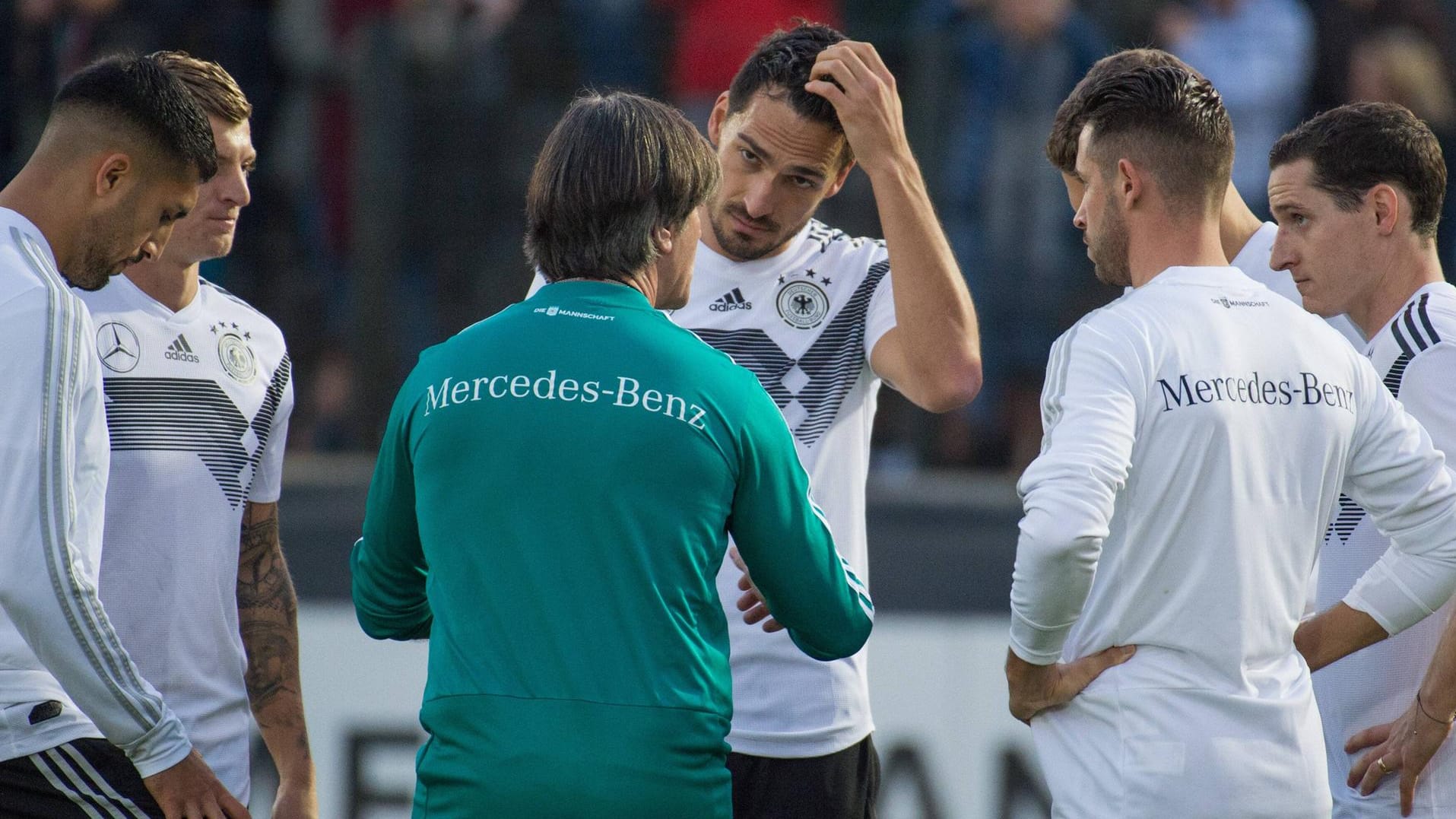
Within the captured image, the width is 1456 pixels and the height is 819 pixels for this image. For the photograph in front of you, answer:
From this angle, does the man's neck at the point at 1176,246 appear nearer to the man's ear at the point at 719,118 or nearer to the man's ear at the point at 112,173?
the man's ear at the point at 719,118

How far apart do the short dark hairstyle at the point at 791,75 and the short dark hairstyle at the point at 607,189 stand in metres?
0.92

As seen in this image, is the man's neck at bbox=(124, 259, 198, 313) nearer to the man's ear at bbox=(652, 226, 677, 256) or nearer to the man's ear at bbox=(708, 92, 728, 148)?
the man's ear at bbox=(708, 92, 728, 148)

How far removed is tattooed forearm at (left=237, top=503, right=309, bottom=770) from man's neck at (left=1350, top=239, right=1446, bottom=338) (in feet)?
8.14

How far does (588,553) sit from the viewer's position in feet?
7.82

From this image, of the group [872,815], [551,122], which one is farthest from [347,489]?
[872,815]

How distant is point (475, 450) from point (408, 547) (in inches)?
11.3

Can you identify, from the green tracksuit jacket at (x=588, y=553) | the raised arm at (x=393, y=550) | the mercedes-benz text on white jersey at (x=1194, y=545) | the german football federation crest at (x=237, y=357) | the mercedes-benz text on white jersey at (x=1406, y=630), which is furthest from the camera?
the german football federation crest at (x=237, y=357)

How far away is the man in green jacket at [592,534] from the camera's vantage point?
7.79 ft

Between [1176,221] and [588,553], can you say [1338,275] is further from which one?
[588,553]

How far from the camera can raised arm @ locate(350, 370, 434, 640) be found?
2.53 m

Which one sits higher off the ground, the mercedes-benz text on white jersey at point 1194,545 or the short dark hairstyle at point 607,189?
the short dark hairstyle at point 607,189

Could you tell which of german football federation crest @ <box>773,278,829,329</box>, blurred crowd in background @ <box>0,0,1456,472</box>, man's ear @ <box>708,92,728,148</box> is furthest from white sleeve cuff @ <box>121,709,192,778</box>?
blurred crowd in background @ <box>0,0,1456,472</box>

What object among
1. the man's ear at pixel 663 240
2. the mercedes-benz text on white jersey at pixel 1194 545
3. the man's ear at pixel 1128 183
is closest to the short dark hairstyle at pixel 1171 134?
the man's ear at pixel 1128 183

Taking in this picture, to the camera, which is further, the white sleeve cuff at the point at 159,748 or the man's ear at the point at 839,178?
the man's ear at the point at 839,178
